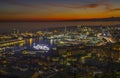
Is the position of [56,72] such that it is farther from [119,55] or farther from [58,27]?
[58,27]

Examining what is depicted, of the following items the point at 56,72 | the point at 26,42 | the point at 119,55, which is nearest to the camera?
the point at 56,72

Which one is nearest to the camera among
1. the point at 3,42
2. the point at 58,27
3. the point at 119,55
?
the point at 119,55

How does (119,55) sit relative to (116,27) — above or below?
below

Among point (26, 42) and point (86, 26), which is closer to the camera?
point (26, 42)

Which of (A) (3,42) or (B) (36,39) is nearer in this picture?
(A) (3,42)

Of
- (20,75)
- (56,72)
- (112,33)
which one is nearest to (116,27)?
(112,33)

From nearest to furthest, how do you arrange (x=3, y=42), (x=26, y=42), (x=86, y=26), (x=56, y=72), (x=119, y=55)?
(x=56, y=72) < (x=119, y=55) < (x=3, y=42) < (x=26, y=42) < (x=86, y=26)

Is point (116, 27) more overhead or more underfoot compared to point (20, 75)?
more overhead

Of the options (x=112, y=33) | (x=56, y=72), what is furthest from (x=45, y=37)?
(x=56, y=72)

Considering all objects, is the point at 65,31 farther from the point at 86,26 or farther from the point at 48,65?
the point at 48,65
